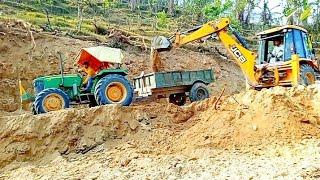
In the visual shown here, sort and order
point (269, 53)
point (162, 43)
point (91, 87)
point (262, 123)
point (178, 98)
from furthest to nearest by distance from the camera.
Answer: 1. point (178, 98)
2. point (269, 53)
3. point (162, 43)
4. point (91, 87)
5. point (262, 123)

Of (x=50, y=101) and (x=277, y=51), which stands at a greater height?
(x=277, y=51)

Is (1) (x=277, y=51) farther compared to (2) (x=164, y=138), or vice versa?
(1) (x=277, y=51)

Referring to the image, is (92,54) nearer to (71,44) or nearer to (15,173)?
(15,173)

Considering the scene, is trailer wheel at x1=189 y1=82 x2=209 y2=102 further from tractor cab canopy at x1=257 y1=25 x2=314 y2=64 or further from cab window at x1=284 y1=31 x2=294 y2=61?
cab window at x1=284 y1=31 x2=294 y2=61

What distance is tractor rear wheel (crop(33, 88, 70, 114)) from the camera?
10906mm

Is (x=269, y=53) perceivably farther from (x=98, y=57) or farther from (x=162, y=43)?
(x=98, y=57)

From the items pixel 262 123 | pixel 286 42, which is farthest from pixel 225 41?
pixel 262 123

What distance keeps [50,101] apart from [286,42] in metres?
6.55

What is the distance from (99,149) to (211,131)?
2.25 meters

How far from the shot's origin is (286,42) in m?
12.9

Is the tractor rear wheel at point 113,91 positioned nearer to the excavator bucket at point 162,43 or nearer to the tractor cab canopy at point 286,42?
the excavator bucket at point 162,43

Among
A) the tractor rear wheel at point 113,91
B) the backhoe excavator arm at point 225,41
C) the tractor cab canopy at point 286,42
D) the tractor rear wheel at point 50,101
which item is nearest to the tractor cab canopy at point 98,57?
the tractor rear wheel at point 113,91

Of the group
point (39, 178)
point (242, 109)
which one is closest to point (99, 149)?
point (39, 178)

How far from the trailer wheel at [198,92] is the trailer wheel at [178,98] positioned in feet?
1.29
